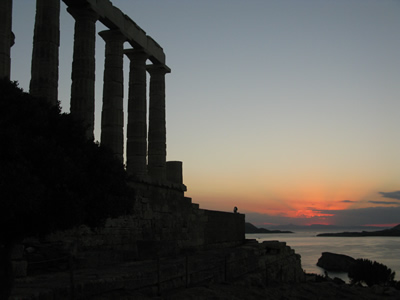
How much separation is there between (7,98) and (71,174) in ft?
6.07

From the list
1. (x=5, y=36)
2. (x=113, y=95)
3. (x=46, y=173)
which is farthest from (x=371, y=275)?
(x=46, y=173)

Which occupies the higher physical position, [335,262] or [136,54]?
[136,54]

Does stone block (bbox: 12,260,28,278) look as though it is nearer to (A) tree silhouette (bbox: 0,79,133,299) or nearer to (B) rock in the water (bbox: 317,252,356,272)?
(A) tree silhouette (bbox: 0,79,133,299)

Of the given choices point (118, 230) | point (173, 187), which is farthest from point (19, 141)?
point (173, 187)

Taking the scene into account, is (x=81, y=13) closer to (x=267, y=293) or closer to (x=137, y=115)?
(x=137, y=115)

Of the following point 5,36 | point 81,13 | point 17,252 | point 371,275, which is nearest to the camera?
point 17,252

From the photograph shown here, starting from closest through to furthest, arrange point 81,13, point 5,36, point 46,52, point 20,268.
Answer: point 20,268 < point 5,36 < point 46,52 < point 81,13

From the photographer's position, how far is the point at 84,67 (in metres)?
20.3

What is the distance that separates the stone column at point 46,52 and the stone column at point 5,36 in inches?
70.3

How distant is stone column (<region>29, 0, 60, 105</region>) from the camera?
17906 mm

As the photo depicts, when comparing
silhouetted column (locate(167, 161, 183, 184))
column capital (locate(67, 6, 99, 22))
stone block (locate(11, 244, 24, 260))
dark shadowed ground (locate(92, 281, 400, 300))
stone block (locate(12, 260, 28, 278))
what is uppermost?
column capital (locate(67, 6, 99, 22))

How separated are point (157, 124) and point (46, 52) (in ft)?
35.5

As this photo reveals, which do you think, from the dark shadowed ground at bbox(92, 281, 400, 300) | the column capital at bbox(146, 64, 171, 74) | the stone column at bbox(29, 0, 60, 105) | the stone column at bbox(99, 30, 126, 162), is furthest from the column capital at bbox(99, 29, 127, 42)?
the dark shadowed ground at bbox(92, 281, 400, 300)

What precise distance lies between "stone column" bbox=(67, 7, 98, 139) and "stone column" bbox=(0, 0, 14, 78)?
13.7 ft
